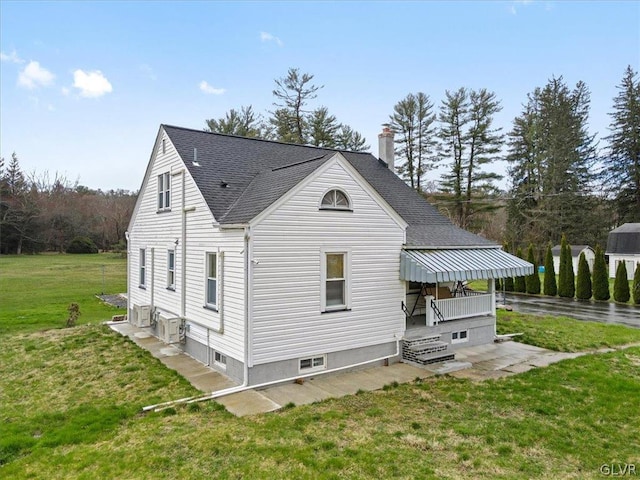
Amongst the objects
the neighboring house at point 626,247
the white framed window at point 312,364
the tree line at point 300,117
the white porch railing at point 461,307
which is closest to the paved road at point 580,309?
the white porch railing at point 461,307

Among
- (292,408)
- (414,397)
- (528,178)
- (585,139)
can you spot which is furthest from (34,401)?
(585,139)

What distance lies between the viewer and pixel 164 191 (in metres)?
13.1

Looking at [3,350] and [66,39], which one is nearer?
[3,350]

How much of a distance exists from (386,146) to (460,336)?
895cm

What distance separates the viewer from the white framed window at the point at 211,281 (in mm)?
10203

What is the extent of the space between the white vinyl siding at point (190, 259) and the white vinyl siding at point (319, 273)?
561mm

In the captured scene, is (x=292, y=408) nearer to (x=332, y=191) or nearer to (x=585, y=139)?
(x=332, y=191)

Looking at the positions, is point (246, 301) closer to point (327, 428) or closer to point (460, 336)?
point (327, 428)

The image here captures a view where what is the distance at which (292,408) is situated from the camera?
7.64 m

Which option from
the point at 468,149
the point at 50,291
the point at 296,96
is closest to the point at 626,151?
the point at 468,149

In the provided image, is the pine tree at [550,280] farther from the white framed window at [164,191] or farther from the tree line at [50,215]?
the tree line at [50,215]

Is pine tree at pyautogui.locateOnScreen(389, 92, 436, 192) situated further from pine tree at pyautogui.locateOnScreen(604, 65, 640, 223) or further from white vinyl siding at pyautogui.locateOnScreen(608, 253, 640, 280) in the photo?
pine tree at pyautogui.locateOnScreen(604, 65, 640, 223)

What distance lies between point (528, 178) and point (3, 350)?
48.8 meters

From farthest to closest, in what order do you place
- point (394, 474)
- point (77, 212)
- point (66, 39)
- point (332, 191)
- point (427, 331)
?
point (77, 212) → point (66, 39) → point (427, 331) → point (332, 191) → point (394, 474)
